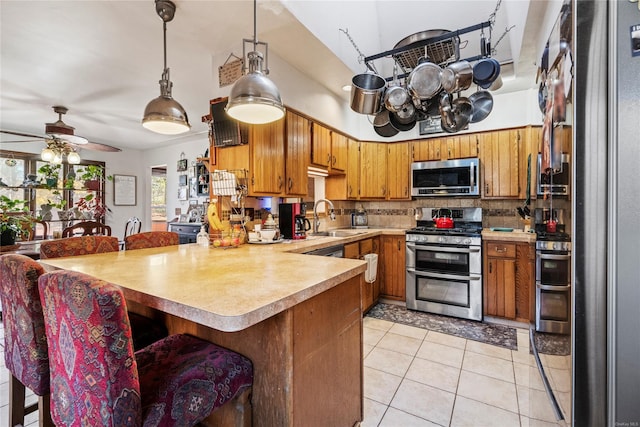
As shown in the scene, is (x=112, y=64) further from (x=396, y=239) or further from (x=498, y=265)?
(x=498, y=265)

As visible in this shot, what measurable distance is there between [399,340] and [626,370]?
2161 mm

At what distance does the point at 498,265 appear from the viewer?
3004mm

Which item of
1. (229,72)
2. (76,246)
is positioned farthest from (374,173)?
(76,246)

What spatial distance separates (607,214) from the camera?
65 cm

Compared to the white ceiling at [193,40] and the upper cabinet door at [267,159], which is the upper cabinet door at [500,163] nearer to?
the white ceiling at [193,40]

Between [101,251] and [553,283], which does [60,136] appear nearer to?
[101,251]

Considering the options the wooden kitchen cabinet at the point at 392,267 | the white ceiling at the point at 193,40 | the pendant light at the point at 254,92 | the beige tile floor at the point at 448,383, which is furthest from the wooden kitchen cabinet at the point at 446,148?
the pendant light at the point at 254,92

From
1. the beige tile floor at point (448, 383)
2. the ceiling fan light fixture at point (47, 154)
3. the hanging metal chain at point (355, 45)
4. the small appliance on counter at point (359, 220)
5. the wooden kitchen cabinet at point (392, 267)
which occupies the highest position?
the hanging metal chain at point (355, 45)

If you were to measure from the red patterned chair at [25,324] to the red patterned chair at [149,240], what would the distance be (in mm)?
863

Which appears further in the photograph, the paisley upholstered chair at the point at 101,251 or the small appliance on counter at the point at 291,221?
the small appliance on counter at the point at 291,221

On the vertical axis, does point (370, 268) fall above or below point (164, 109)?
below

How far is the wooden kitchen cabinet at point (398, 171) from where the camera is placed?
4.01 m

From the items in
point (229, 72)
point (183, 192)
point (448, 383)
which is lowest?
Answer: point (448, 383)

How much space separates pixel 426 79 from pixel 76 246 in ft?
9.25
